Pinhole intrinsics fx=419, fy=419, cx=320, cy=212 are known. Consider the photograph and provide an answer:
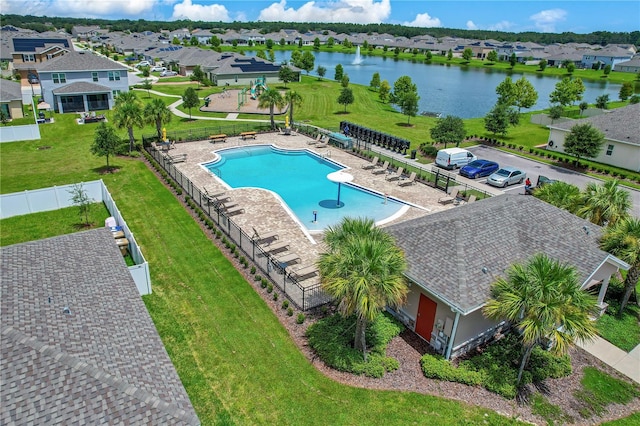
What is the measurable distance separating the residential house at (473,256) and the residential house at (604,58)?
159 m

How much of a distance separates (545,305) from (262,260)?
13643mm

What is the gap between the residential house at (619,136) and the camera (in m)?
40.2

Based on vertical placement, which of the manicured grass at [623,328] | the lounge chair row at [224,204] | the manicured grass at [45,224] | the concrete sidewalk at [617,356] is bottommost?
the manicured grass at [45,224]

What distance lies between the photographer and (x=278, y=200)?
100 ft

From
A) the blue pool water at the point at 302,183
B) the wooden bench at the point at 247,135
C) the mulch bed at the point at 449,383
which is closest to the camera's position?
the mulch bed at the point at 449,383

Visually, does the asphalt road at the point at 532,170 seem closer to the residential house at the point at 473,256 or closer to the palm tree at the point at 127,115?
the residential house at the point at 473,256

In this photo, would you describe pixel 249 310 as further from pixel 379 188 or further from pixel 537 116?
pixel 537 116

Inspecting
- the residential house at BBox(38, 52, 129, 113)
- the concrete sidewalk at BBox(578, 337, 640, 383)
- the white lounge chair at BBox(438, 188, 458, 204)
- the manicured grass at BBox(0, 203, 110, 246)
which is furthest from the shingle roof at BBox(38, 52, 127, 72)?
the concrete sidewalk at BBox(578, 337, 640, 383)

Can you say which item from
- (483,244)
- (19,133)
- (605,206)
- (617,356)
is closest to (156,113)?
(19,133)

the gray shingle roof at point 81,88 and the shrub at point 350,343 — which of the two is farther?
the gray shingle roof at point 81,88

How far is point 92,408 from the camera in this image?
31.8 feet

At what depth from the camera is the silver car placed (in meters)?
35.4

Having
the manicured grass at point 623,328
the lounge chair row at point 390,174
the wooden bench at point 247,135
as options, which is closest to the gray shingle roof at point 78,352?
the manicured grass at point 623,328

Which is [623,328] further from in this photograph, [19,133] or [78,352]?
[19,133]
